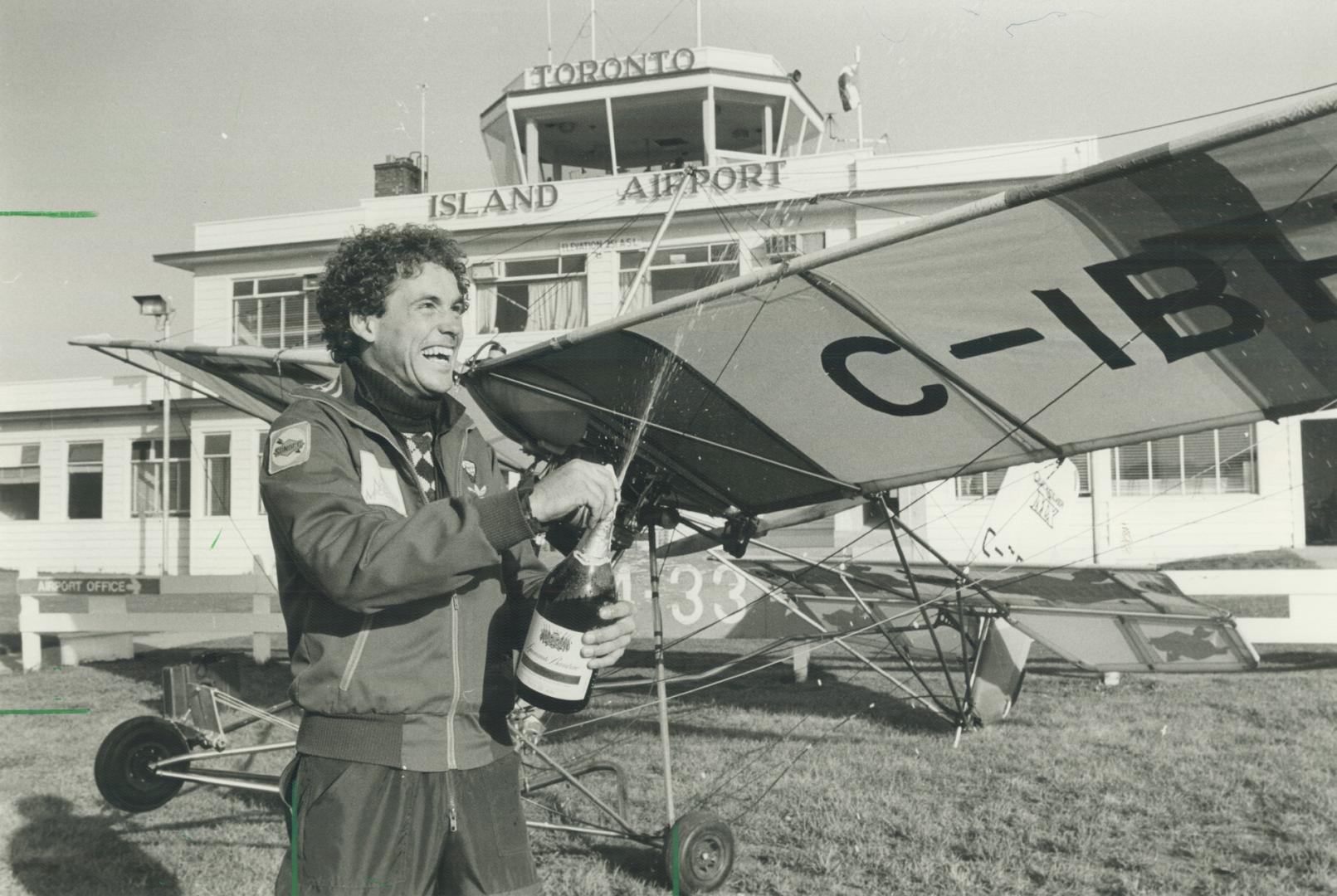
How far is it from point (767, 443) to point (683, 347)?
0.92 metres

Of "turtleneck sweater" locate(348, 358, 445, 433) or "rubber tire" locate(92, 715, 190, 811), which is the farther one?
"rubber tire" locate(92, 715, 190, 811)

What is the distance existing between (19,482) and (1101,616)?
28.5 meters

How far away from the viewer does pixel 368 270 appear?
2.42m

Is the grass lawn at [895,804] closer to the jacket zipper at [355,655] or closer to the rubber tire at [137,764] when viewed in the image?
the rubber tire at [137,764]

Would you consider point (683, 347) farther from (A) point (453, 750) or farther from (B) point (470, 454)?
(A) point (453, 750)

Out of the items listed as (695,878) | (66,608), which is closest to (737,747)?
(695,878)

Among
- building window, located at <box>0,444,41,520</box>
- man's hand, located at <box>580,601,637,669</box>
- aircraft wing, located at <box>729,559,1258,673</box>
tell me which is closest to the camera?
man's hand, located at <box>580,601,637,669</box>

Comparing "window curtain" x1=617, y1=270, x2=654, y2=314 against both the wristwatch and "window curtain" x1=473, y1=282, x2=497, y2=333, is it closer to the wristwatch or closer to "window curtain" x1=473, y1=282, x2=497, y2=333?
"window curtain" x1=473, y1=282, x2=497, y2=333

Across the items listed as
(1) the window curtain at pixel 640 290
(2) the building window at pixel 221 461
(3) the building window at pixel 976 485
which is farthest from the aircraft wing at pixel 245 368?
(2) the building window at pixel 221 461

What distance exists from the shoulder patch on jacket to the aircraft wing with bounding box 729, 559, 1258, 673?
531 cm

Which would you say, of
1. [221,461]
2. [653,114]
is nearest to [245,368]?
[653,114]

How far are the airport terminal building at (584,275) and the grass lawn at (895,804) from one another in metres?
13.0

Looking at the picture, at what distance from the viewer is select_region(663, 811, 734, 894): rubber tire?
14.3ft

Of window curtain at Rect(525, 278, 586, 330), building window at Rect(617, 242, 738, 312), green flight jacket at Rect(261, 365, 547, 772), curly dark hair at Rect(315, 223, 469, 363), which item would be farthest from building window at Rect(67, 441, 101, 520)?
green flight jacket at Rect(261, 365, 547, 772)
